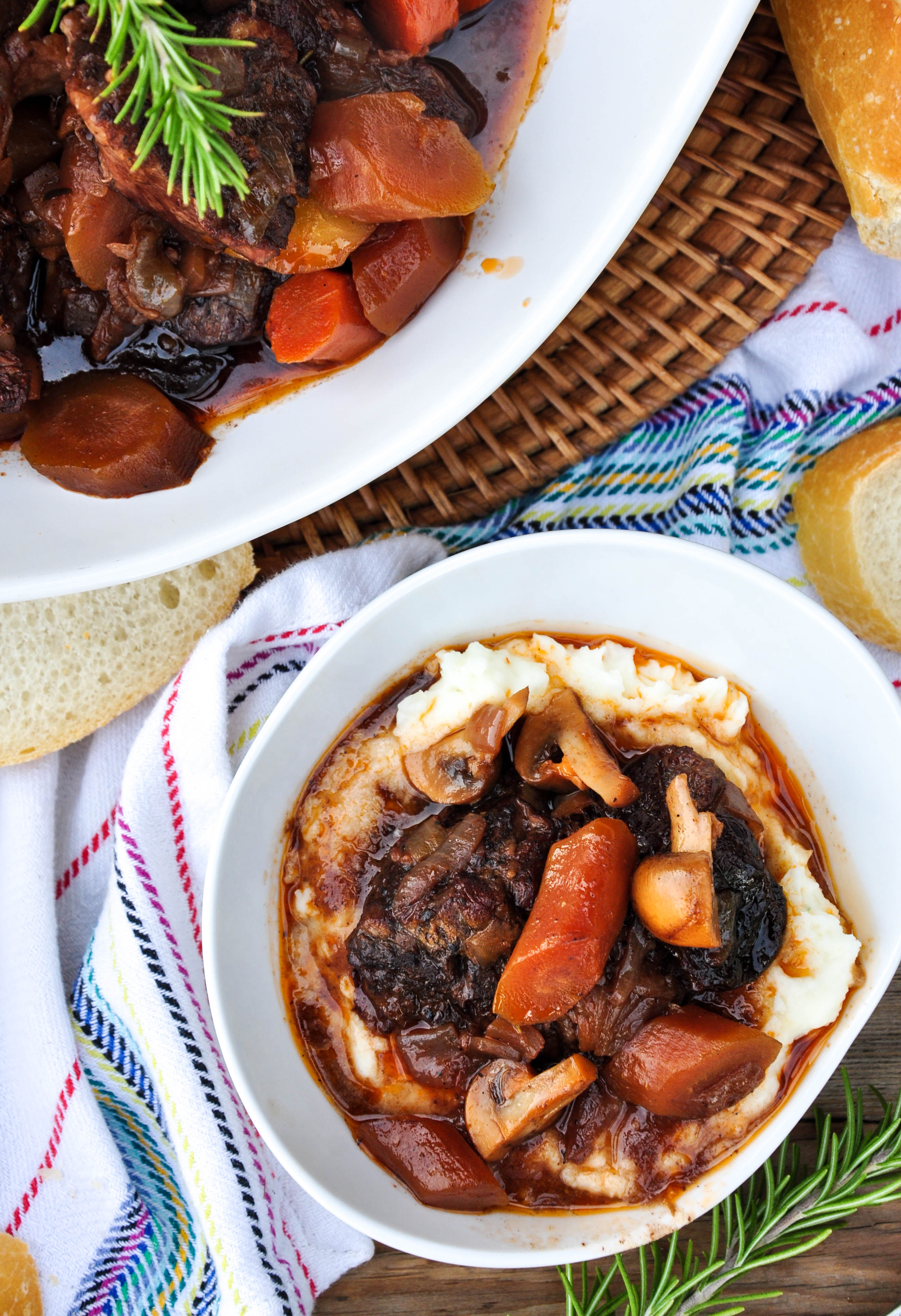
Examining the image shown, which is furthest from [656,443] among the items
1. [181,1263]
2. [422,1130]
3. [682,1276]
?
[181,1263]

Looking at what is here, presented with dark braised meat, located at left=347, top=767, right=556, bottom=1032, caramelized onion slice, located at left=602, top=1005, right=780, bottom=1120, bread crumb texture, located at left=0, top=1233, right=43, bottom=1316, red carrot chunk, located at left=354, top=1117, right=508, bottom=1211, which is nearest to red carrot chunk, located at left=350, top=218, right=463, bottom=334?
dark braised meat, located at left=347, top=767, right=556, bottom=1032

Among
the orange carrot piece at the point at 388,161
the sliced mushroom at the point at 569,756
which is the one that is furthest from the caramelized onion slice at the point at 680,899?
the orange carrot piece at the point at 388,161

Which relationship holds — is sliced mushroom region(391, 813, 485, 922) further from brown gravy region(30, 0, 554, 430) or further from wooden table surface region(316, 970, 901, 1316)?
wooden table surface region(316, 970, 901, 1316)

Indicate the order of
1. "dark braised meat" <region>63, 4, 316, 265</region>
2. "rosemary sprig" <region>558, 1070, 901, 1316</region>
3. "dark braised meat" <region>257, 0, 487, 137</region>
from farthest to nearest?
1. "rosemary sprig" <region>558, 1070, 901, 1316</region>
2. "dark braised meat" <region>257, 0, 487, 137</region>
3. "dark braised meat" <region>63, 4, 316, 265</region>

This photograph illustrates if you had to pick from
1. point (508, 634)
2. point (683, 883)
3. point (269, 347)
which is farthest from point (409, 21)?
point (683, 883)

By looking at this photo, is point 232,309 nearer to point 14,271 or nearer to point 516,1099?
point 14,271

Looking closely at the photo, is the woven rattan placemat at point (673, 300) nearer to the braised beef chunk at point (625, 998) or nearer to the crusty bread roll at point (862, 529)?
the crusty bread roll at point (862, 529)

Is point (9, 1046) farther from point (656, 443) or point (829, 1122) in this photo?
point (656, 443)
